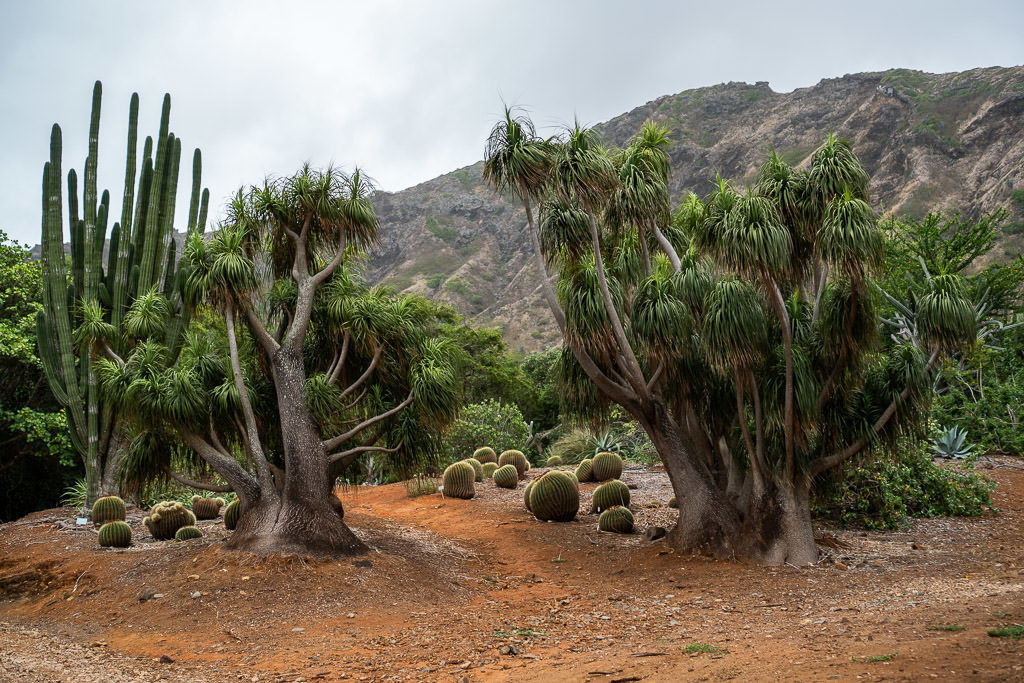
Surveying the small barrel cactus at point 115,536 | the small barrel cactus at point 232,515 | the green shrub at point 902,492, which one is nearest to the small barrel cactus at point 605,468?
the green shrub at point 902,492

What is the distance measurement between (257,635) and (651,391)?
20.1 ft

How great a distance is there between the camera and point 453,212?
305 ft

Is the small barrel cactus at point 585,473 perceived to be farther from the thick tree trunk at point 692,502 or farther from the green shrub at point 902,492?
the thick tree trunk at point 692,502

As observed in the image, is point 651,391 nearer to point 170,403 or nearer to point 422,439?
point 422,439

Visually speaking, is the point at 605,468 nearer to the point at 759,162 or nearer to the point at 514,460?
the point at 514,460

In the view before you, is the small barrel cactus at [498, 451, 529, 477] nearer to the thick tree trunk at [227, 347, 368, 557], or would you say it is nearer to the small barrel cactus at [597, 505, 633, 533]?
the small barrel cactus at [597, 505, 633, 533]

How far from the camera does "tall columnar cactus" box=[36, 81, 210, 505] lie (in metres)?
14.3

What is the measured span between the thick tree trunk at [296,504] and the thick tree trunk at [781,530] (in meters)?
5.52

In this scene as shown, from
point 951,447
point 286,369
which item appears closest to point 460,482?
point 286,369

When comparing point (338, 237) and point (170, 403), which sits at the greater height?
point (338, 237)

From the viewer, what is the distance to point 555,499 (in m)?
12.9

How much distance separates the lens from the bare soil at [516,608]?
532 centimetres

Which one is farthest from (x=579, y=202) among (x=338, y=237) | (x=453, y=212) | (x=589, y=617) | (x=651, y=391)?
(x=453, y=212)

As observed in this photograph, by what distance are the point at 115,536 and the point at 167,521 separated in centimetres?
100
